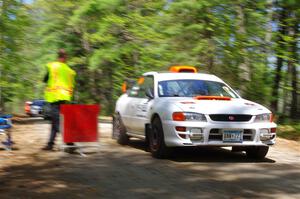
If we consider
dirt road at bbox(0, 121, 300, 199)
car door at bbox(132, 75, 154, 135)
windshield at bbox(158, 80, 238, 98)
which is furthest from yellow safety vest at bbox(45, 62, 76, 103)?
windshield at bbox(158, 80, 238, 98)

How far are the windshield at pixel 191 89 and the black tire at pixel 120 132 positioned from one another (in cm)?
195

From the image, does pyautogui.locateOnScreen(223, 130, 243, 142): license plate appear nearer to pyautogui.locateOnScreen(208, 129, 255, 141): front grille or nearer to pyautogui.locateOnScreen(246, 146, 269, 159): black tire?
pyautogui.locateOnScreen(208, 129, 255, 141): front grille

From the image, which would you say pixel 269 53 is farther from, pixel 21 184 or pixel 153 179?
pixel 21 184

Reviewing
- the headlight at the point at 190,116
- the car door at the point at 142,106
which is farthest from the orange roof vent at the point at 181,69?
the headlight at the point at 190,116

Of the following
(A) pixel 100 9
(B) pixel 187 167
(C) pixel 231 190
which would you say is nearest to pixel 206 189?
(C) pixel 231 190

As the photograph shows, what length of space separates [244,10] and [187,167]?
10.3 m

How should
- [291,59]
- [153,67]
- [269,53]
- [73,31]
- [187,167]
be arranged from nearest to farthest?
[187,167] → [291,59] → [269,53] → [153,67] → [73,31]

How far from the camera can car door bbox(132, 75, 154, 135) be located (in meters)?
10.6

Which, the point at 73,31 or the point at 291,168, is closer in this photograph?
the point at 291,168

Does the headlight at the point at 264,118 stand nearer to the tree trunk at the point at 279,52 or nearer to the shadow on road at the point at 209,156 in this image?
the shadow on road at the point at 209,156

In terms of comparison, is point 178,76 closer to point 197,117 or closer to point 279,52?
point 197,117

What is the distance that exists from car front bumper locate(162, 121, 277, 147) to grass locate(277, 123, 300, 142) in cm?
607

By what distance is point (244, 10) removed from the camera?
17.8 m

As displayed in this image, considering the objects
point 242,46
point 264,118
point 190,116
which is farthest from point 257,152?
point 242,46
